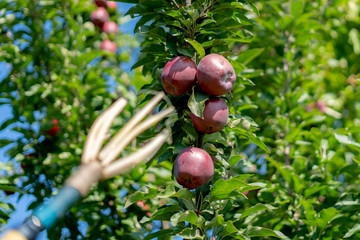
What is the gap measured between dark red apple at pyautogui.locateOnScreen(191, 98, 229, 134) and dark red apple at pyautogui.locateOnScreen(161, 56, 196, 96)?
0.26 ft

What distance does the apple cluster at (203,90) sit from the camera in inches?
44.6

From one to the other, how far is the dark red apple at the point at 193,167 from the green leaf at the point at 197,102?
11cm

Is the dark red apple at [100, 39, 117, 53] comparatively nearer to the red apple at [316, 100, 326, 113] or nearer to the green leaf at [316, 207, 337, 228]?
the red apple at [316, 100, 326, 113]

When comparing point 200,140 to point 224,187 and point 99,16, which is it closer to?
point 224,187

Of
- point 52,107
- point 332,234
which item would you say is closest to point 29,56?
point 52,107

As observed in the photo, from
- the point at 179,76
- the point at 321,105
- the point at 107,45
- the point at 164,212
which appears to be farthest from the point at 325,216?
the point at 107,45

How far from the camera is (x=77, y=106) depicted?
88.6 inches

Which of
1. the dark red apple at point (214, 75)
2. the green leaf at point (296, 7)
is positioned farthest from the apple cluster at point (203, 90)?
the green leaf at point (296, 7)

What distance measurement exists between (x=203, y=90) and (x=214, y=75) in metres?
0.08

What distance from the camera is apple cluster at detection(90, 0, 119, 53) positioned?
9.44 ft

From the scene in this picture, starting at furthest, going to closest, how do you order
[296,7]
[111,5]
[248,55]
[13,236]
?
[111,5] < [296,7] < [248,55] < [13,236]

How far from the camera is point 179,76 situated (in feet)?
3.80

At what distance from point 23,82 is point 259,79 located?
134cm

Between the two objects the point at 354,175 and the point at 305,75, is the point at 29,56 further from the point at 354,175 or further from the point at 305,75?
the point at 354,175
